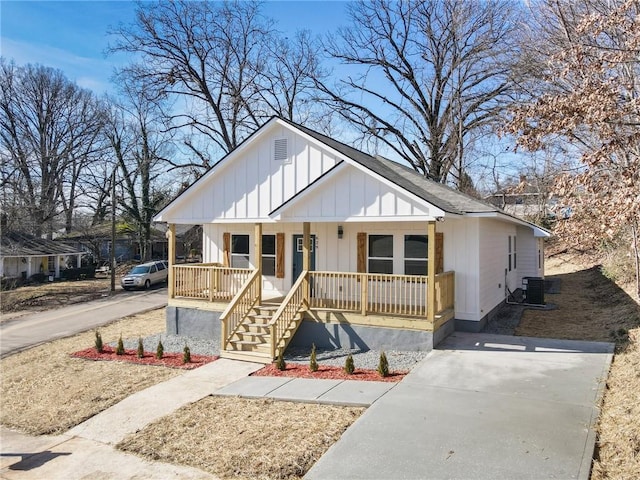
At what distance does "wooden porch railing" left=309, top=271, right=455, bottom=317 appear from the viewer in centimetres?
1059

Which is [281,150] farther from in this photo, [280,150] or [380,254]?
[380,254]

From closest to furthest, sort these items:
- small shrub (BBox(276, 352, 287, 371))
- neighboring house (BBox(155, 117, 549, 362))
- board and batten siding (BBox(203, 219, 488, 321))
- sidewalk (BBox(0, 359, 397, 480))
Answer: sidewalk (BBox(0, 359, 397, 480)) < small shrub (BBox(276, 352, 287, 371)) < neighboring house (BBox(155, 117, 549, 362)) < board and batten siding (BBox(203, 219, 488, 321))

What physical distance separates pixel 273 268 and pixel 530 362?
26.9 ft

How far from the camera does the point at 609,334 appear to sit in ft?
37.2

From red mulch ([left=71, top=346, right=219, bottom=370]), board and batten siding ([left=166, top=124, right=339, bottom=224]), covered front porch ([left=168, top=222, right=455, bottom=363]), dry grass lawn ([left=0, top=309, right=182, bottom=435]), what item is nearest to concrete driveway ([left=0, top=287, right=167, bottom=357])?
dry grass lawn ([left=0, top=309, right=182, bottom=435])

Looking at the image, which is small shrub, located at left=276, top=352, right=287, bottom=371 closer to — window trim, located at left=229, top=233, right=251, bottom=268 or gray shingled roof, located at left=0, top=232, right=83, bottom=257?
window trim, located at left=229, top=233, right=251, bottom=268

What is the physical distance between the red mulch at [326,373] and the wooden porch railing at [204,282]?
12.6ft

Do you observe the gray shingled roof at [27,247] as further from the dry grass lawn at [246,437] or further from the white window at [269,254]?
the dry grass lawn at [246,437]

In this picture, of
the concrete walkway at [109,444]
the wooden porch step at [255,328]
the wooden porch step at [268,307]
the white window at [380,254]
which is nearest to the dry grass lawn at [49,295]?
the wooden porch step at [268,307]

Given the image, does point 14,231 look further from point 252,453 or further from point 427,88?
point 252,453

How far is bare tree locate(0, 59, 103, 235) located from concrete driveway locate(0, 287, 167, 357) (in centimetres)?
1569

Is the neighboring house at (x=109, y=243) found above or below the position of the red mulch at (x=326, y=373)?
above

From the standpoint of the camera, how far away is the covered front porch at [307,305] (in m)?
10.4

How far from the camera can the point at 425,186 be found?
534 inches
